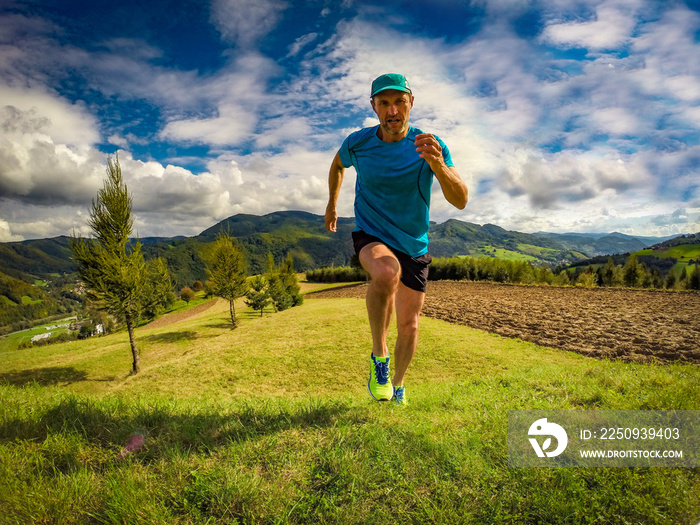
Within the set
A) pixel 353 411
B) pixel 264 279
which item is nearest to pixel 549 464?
pixel 353 411

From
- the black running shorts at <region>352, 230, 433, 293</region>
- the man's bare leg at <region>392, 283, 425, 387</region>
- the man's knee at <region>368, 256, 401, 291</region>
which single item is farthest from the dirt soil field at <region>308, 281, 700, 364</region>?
the man's knee at <region>368, 256, 401, 291</region>

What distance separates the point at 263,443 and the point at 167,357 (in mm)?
22619

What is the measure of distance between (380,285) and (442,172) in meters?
1.32

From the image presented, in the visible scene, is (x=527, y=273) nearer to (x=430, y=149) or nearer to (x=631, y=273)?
(x=631, y=273)

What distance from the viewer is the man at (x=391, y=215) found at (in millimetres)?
3551

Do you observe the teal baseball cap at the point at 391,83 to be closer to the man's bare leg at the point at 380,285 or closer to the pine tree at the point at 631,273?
the man's bare leg at the point at 380,285

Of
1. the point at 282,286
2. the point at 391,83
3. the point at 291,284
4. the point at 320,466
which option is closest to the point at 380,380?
the point at 320,466

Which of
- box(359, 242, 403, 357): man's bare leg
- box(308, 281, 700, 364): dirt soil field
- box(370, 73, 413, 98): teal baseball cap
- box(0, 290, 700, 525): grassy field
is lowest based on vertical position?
box(308, 281, 700, 364): dirt soil field

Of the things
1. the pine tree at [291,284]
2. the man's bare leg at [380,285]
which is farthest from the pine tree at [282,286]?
the man's bare leg at [380,285]

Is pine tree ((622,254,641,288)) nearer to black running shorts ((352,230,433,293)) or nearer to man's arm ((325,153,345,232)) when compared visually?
black running shorts ((352,230,433,293))

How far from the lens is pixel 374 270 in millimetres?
3354

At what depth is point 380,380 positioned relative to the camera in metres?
3.80

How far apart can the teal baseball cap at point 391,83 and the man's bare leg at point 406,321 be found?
2298 millimetres

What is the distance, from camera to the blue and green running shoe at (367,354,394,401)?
3734mm
